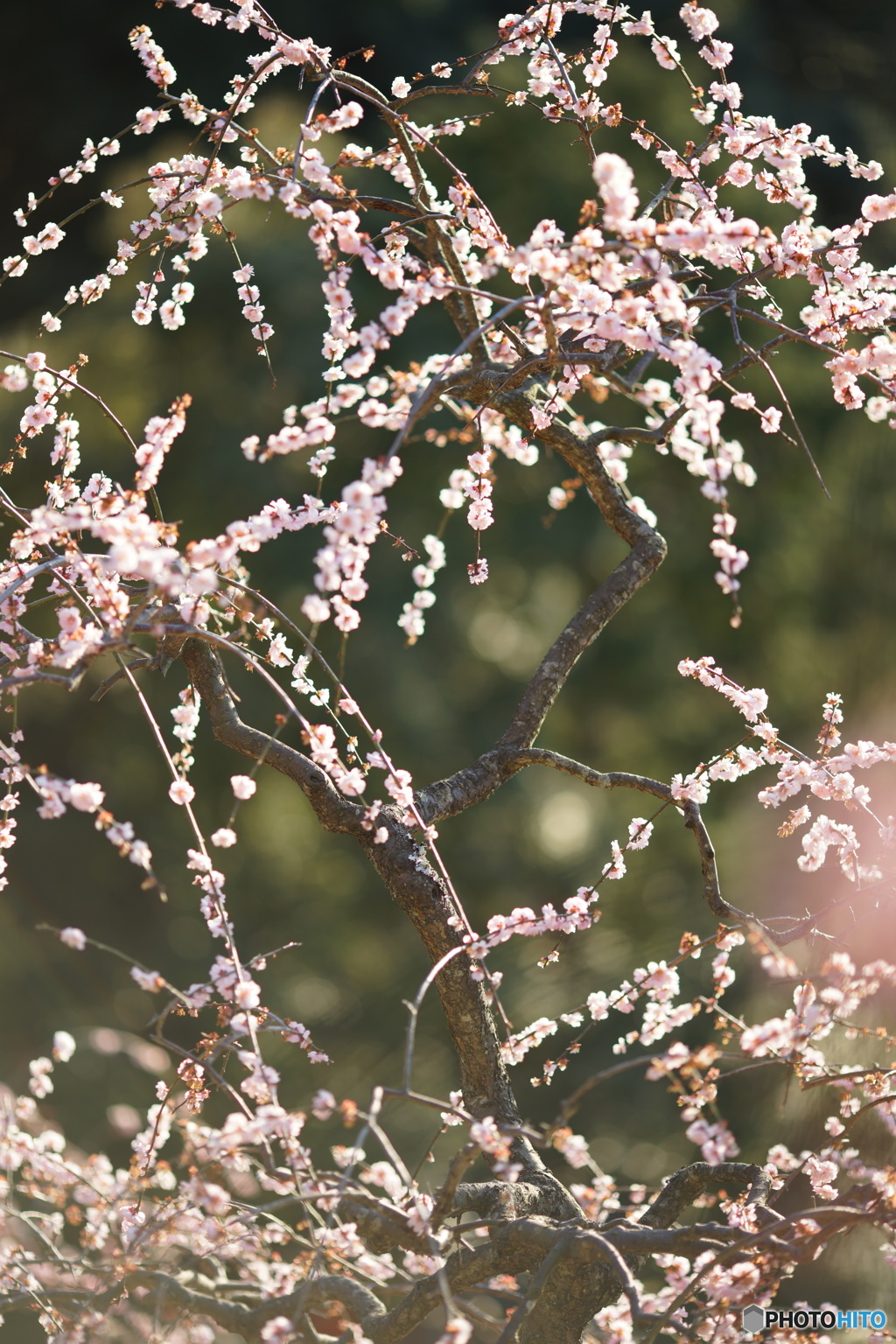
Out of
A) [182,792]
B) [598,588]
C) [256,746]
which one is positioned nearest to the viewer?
[182,792]

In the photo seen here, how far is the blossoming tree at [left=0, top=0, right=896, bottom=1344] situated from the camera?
38.9 inches

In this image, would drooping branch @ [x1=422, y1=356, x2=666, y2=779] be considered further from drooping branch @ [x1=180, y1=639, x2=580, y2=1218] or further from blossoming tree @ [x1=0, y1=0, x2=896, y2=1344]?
drooping branch @ [x1=180, y1=639, x2=580, y2=1218]

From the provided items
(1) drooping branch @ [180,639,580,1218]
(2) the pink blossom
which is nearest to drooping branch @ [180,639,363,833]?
(1) drooping branch @ [180,639,580,1218]

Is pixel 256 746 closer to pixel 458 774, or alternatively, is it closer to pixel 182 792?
pixel 182 792

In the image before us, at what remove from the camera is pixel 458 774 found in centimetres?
137

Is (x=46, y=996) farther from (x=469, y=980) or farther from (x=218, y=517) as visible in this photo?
(x=469, y=980)

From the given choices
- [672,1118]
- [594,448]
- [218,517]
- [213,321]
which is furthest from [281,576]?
[594,448]

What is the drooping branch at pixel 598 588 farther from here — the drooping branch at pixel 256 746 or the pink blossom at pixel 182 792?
the pink blossom at pixel 182 792

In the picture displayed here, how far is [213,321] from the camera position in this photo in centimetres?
473

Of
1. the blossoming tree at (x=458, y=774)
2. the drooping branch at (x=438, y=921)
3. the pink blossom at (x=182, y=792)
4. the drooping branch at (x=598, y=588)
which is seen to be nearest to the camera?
the blossoming tree at (x=458, y=774)

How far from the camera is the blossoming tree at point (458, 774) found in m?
0.99

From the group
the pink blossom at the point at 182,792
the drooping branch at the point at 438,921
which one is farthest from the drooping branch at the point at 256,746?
the pink blossom at the point at 182,792

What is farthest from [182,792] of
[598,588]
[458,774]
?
[598,588]

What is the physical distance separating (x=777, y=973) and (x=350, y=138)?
4790 mm
